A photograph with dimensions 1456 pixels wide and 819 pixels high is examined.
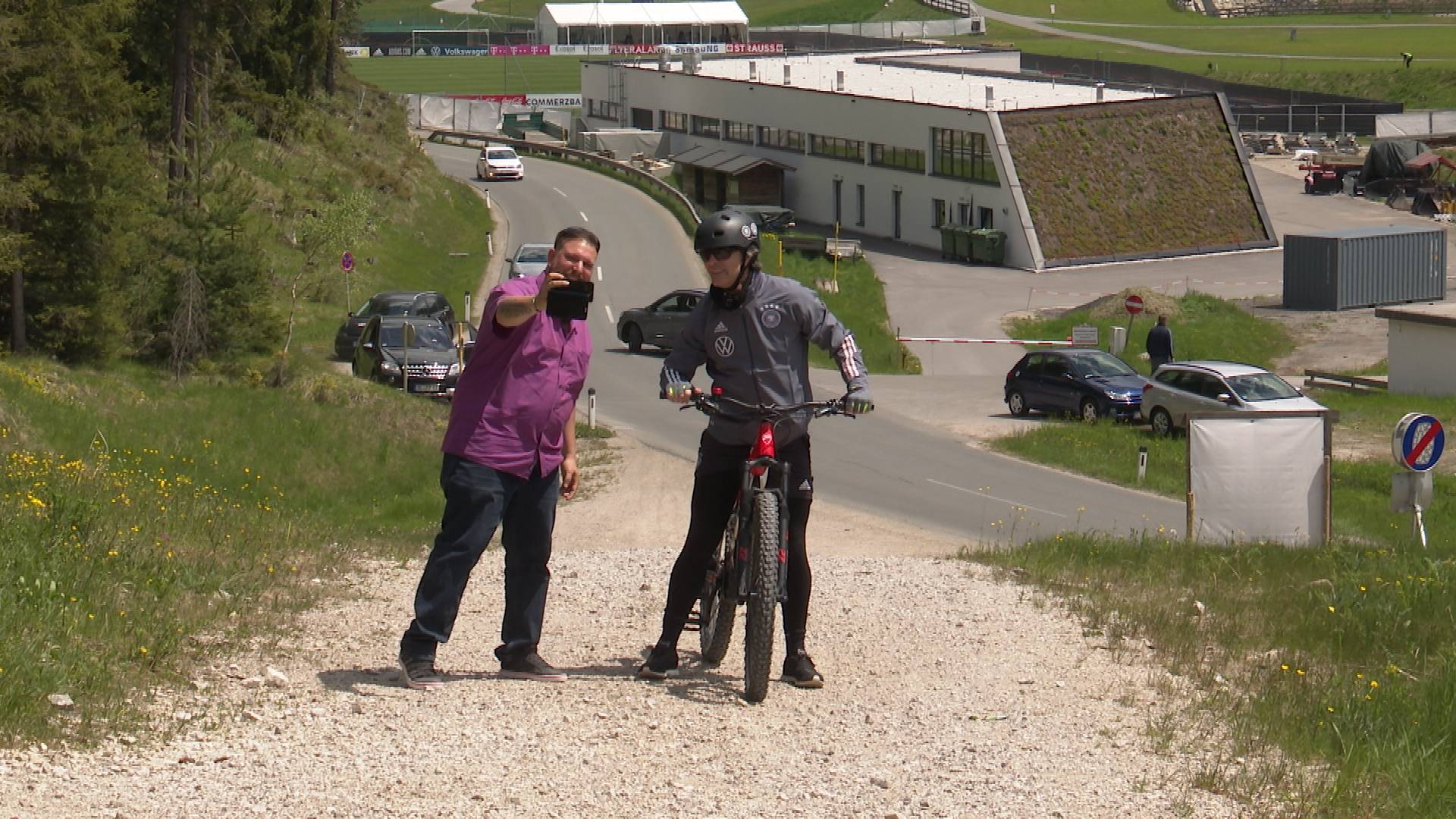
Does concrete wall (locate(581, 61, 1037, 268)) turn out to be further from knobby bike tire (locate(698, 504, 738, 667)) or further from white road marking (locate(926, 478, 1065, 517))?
knobby bike tire (locate(698, 504, 738, 667))

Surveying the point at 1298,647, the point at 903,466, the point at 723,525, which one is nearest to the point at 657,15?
the point at 903,466

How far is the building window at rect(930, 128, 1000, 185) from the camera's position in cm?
6450

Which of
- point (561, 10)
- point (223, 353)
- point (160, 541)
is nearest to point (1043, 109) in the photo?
point (223, 353)

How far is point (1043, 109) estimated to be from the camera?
65.1m

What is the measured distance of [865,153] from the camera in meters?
72.0

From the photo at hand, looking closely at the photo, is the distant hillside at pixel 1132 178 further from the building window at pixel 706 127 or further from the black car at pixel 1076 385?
the black car at pixel 1076 385

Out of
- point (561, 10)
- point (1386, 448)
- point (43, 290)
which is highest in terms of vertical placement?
point (561, 10)

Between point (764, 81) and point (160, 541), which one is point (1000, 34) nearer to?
point (764, 81)

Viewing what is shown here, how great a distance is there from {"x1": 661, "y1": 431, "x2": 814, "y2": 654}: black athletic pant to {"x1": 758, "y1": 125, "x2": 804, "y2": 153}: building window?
69323 mm

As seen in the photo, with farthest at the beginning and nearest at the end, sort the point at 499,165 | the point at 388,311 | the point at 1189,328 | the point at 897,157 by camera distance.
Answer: the point at 499,165
the point at 897,157
the point at 1189,328
the point at 388,311

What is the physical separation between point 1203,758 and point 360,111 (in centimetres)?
6708

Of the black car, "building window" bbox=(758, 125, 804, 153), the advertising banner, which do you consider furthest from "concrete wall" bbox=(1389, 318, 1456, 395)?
the advertising banner

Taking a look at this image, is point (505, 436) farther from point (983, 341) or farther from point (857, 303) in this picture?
point (857, 303)

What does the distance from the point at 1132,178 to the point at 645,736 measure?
61.6 metres
